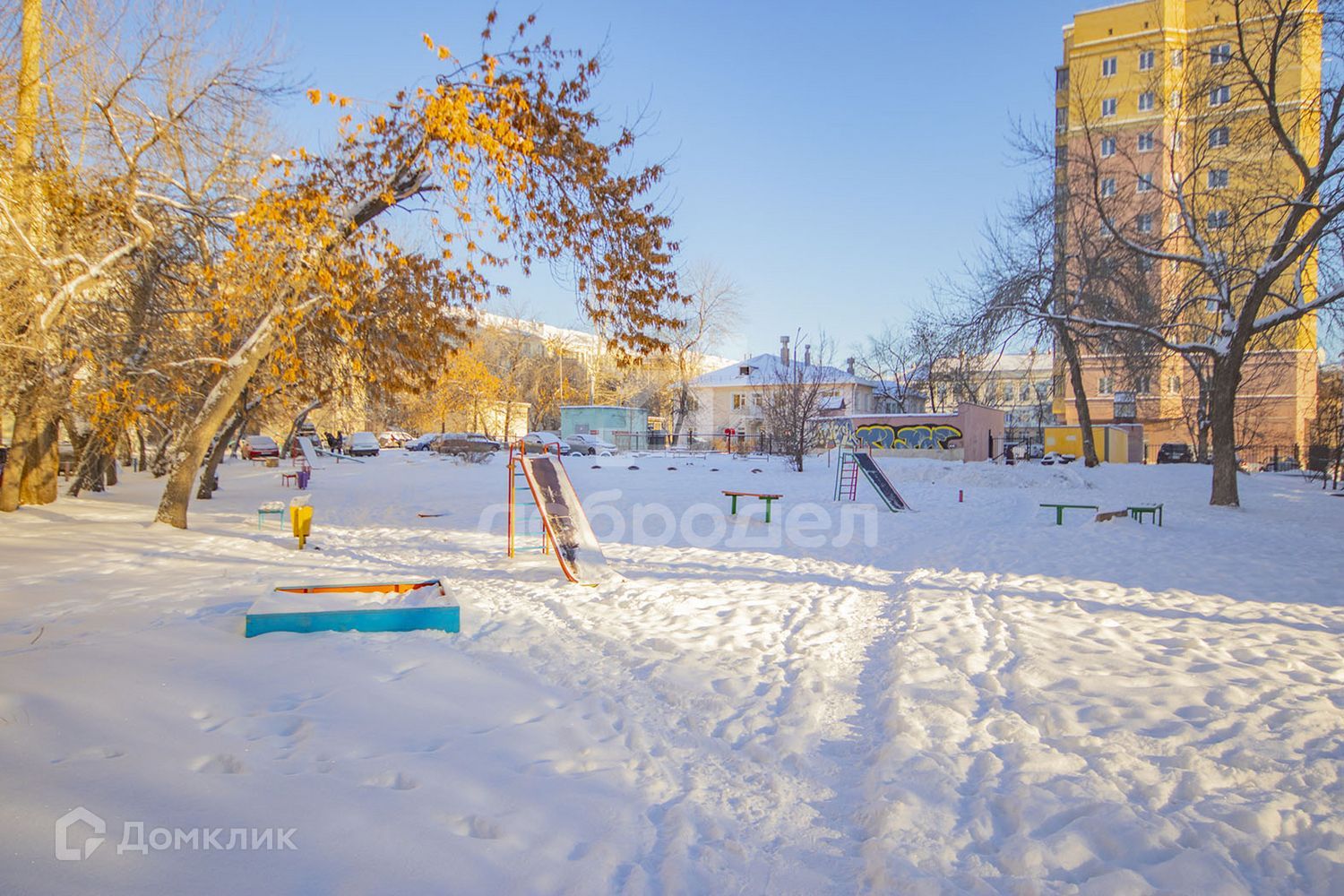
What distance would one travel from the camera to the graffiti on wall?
30578 millimetres

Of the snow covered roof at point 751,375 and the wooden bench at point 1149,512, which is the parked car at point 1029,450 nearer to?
the snow covered roof at point 751,375

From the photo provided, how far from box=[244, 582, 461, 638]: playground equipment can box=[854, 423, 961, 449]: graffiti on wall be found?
2685cm

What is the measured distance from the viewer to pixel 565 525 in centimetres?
923

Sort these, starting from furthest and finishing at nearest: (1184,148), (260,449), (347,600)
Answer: (260,449)
(1184,148)
(347,600)

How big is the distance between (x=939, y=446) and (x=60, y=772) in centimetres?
3056

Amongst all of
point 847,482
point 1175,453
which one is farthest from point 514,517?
point 1175,453

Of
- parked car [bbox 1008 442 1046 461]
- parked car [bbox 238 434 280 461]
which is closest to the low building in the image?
parked car [bbox 1008 442 1046 461]

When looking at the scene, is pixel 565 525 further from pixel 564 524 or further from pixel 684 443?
pixel 684 443

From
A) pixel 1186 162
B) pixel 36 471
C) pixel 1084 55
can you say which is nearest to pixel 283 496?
pixel 36 471

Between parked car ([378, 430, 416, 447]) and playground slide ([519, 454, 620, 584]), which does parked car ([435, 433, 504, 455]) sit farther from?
playground slide ([519, 454, 620, 584])

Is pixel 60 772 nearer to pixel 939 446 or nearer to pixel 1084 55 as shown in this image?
pixel 939 446

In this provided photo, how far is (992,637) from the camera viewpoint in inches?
241

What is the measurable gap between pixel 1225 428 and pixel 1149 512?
134 inches

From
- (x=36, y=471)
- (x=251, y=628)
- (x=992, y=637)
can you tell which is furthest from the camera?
(x=36, y=471)
